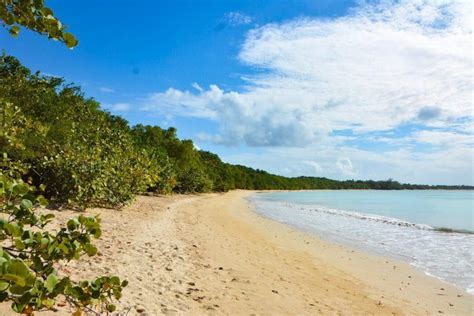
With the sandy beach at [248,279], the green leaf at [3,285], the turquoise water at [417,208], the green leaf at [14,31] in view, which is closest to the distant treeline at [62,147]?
the sandy beach at [248,279]

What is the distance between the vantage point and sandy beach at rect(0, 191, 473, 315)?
6324mm

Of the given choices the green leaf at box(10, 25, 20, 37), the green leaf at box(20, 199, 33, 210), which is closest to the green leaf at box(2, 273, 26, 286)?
the green leaf at box(20, 199, 33, 210)

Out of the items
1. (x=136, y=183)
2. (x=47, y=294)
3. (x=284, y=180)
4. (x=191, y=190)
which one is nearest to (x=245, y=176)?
(x=284, y=180)

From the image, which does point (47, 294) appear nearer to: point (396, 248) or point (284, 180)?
point (396, 248)

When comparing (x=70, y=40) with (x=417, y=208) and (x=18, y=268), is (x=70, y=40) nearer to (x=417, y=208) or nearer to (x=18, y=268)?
(x=18, y=268)

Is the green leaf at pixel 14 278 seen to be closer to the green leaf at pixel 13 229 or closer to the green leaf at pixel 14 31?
the green leaf at pixel 13 229

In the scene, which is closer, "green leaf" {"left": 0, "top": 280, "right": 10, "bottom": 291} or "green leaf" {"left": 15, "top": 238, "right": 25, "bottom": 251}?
"green leaf" {"left": 0, "top": 280, "right": 10, "bottom": 291}

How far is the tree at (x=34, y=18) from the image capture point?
5.90 ft

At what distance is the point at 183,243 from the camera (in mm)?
11367

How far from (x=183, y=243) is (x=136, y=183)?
11097 mm

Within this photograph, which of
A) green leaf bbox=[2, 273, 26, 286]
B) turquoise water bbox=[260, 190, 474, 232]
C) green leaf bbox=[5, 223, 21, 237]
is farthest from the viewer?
turquoise water bbox=[260, 190, 474, 232]

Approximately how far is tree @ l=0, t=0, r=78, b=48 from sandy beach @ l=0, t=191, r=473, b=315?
2.96m

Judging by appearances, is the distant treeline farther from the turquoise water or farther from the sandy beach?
the turquoise water

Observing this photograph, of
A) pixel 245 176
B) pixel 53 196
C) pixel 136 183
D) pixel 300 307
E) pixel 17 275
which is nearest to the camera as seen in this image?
pixel 17 275
